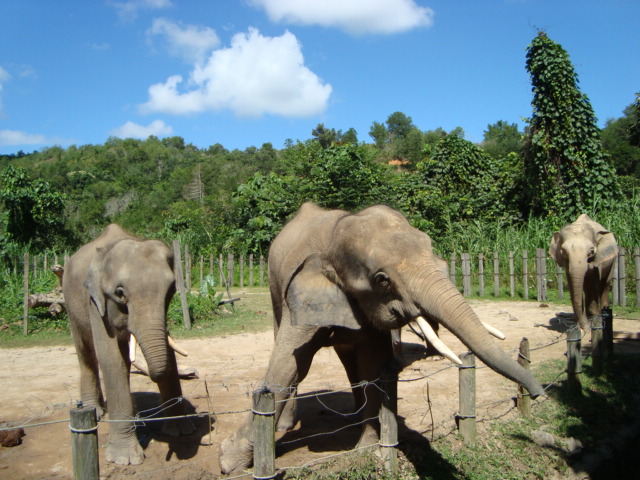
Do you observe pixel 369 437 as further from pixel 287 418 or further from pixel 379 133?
pixel 379 133

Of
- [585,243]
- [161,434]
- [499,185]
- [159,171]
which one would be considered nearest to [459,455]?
[161,434]

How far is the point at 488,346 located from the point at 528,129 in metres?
19.1

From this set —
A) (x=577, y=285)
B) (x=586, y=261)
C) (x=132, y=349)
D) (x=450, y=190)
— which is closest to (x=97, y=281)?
(x=132, y=349)

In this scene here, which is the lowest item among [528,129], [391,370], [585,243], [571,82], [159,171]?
[391,370]

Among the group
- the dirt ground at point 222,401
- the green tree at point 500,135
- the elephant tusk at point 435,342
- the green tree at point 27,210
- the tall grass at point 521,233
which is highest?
the green tree at point 500,135

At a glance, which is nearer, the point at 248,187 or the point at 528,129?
the point at 528,129

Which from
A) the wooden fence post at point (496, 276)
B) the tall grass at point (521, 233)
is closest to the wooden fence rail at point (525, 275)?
the wooden fence post at point (496, 276)

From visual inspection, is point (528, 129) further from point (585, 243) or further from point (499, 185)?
point (585, 243)

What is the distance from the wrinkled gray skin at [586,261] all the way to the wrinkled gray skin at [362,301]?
5605mm

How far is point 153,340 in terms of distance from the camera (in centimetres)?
434

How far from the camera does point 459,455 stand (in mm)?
4984

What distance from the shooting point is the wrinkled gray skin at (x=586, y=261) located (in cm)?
900

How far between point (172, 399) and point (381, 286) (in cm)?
239

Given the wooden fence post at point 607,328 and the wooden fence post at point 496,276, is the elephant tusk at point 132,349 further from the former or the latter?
the wooden fence post at point 496,276
